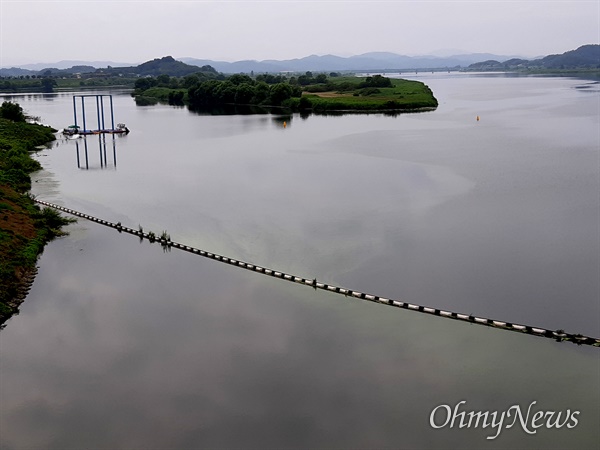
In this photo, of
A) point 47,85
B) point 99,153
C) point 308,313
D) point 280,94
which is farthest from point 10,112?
point 47,85

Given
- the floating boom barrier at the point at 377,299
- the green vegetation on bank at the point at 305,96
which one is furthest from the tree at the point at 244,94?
the floating boom barrier at the point at 377,299

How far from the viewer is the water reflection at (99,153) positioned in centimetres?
2500

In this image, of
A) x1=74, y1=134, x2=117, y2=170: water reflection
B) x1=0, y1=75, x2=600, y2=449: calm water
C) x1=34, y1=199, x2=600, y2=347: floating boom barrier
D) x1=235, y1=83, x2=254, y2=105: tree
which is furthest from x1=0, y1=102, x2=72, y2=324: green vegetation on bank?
x1=235, y1=83, x2=254, y2=105: tree

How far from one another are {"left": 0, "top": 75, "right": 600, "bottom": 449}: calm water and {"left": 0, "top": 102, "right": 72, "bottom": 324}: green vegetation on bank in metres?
0.42

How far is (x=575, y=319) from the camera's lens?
996 centimetres

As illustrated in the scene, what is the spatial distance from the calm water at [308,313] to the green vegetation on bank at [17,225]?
0.42 m

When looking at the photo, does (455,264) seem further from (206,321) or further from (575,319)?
(206,321)

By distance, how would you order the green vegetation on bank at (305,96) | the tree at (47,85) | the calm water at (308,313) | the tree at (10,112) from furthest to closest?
1. the tree at (47,85)
2. the green vegetation on bank at (305,96)
3. the tree at (10,112)
4. the calm water at (308,313)

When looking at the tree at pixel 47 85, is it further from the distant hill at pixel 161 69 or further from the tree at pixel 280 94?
the distant hill at pixel 161 69

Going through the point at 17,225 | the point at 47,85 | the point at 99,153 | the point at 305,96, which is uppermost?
the point at 47,85

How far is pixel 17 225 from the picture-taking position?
542 inches

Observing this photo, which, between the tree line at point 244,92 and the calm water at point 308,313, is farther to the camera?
the tree line at point 244,92

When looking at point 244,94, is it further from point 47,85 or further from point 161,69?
point 161,69

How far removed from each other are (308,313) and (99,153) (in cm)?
2115
